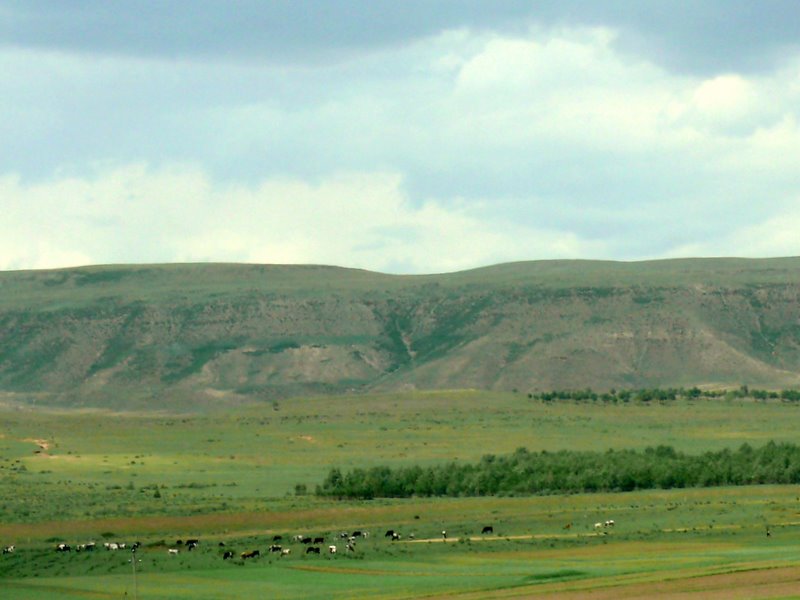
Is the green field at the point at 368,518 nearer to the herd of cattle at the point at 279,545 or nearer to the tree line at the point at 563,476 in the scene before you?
the herd of cattle at the point at 279,545

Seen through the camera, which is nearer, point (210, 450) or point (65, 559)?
point (65, 559)

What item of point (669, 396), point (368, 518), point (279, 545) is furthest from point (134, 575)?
point (669, 396)

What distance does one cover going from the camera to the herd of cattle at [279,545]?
196 feet

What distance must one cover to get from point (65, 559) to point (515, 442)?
58839 mm

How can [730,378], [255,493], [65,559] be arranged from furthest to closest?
[730,378]
[255,493]
[65,559]

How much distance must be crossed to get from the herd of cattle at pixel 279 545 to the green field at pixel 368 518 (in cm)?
32

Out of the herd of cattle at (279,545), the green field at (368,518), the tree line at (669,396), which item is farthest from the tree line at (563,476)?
the tree line at (669,396)

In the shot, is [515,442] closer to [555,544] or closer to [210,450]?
[210,450]

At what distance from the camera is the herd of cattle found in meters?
59.6

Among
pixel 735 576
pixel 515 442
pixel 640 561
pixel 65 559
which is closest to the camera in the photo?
pixel 735 576

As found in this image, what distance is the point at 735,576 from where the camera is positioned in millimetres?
48219

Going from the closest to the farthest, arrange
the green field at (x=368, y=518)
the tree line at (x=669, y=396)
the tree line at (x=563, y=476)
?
the green field at (x=368, y=518) → the tree line at (x=563, y=476) → the tree line at (x=669, y=396)

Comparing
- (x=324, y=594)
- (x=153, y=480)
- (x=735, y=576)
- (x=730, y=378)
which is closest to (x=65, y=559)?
(x=324, y=594)

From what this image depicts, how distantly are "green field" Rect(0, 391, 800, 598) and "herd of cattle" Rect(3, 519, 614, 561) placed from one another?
1.04 feet
